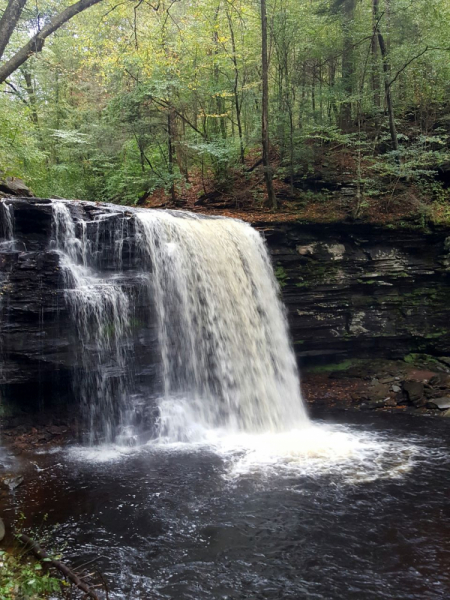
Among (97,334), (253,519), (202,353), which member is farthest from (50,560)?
(202,353)

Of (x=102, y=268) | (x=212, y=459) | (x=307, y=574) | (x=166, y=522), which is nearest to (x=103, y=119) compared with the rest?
(x=102, y=268)

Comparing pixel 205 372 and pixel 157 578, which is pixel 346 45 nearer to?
pixel 205 372

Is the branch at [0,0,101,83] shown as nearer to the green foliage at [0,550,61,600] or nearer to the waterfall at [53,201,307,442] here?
the waterfall at [53,201,307,442]

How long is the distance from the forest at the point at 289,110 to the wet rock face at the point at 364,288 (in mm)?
705

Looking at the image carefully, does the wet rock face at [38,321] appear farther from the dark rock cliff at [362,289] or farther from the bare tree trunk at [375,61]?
the bare tree trunk at [375,61]

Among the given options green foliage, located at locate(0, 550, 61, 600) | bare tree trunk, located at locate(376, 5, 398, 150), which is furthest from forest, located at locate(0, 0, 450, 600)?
bare tree trunk, located at locate(376, 5, 398, 150)

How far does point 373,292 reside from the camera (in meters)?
12.2

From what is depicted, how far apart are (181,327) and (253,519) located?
4.92 meters

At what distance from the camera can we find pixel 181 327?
9758 mm

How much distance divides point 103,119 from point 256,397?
13.7 metres

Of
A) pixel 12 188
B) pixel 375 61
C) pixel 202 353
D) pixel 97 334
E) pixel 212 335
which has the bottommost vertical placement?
pixel 202 353

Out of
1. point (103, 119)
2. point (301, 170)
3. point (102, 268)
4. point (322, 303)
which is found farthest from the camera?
point (103, 119)

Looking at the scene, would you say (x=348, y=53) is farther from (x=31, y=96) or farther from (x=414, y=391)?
Result: (x=31, y=96)

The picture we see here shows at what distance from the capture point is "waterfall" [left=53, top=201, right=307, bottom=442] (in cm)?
884
